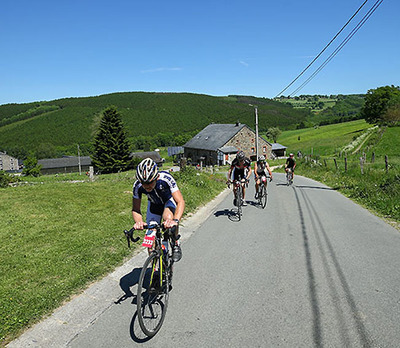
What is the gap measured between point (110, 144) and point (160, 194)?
2251 inches

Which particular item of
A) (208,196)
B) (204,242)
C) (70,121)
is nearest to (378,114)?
(208,196)

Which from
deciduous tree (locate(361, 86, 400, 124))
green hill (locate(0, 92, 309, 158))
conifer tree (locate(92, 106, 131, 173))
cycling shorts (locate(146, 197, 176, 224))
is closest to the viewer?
cycling shorts (locate(146, 197, 176, 224))

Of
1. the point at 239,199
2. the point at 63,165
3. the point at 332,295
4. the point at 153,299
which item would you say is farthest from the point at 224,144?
the point at 63,165

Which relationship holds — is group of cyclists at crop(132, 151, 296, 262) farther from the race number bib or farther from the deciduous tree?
the deciduous tree

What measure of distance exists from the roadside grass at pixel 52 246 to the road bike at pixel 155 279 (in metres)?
1.37

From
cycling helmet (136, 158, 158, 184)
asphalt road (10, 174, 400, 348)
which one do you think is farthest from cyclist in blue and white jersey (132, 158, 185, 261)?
asphalt road (10, 174, 400, 348)

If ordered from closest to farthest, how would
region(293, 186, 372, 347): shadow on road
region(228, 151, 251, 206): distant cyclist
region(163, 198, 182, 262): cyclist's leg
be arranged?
1. region(293, 186, 372, 347): shadow on road
2. region(163, 198, 182, 262): cyclist's leg
3. region(228, 151, 251, 206): distant cyclist

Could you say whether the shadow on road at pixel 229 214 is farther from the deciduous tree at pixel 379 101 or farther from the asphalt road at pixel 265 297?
the deciduous tree at pixel 379 101

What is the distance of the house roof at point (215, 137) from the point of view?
6203 cm

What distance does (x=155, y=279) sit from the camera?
4078 millimetres

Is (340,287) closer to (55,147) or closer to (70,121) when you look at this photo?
(55,147)

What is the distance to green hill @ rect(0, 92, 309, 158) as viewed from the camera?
408 feet

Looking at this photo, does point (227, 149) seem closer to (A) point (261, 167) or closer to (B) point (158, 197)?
(A) point (261, 167)

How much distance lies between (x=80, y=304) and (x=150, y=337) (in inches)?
53.1
